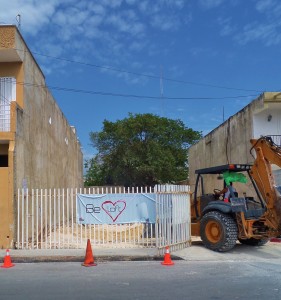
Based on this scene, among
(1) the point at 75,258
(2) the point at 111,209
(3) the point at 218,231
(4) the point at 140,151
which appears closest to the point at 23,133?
(2) the point at 111,209

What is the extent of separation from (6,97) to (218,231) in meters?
9.06

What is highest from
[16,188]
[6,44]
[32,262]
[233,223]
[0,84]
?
[6,44]

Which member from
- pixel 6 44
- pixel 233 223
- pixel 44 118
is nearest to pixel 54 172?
pixel 44 118

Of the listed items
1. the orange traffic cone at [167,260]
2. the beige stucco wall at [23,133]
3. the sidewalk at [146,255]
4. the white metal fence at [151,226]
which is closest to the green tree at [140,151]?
the beige stucco wall at [23,133]

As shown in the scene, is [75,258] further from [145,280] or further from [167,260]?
[145,280]

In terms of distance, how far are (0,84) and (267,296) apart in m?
12.4

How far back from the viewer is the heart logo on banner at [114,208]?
47.8 ft

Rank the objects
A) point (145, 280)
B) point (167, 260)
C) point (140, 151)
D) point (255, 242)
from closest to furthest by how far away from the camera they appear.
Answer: point (145, 280) < point (167, 260) < point (255, 242) < point (140, 151)

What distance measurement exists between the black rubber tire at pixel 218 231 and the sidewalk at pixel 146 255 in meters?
0.23

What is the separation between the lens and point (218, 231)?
12656 millimetres

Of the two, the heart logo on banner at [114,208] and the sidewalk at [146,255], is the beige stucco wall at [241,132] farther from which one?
the heart logo on banner at [114,208]

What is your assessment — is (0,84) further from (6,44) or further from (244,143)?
(244,143)

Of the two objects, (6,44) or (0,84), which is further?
(0,84)

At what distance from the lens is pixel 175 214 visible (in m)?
13.1
